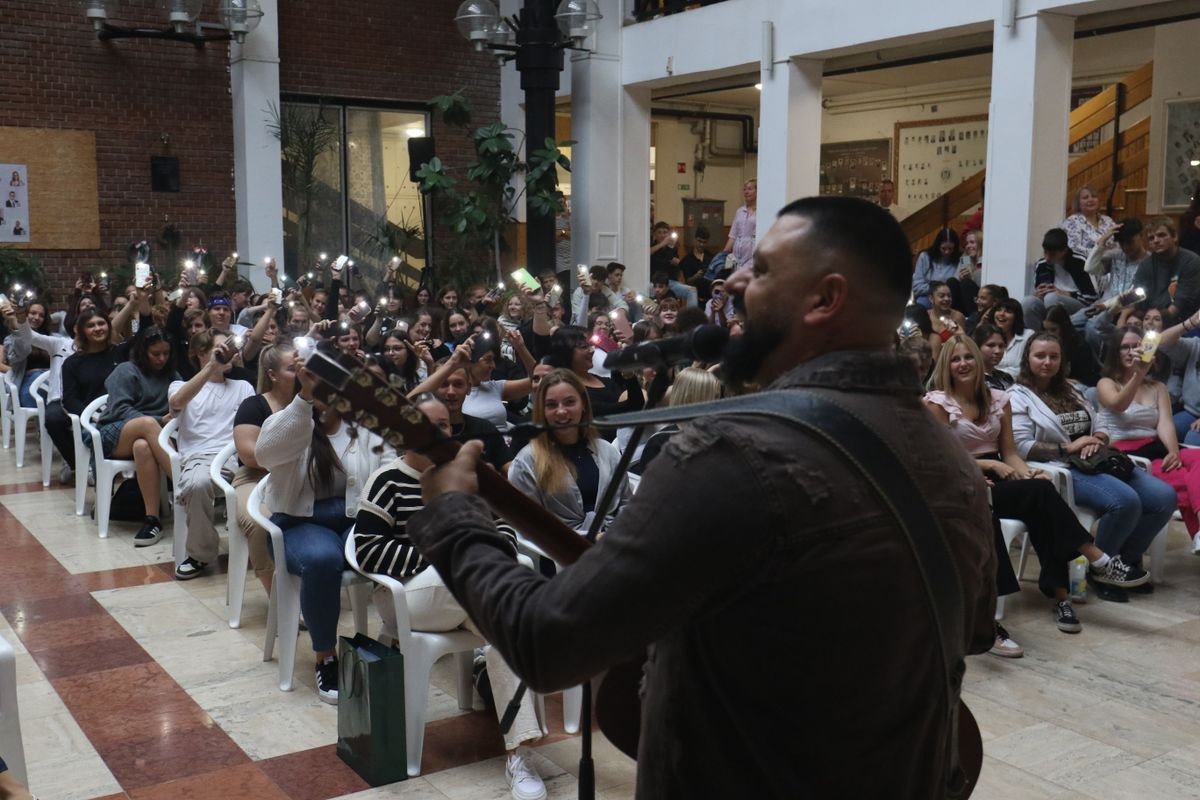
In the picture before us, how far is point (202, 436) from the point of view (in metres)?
6.12

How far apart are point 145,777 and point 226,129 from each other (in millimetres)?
11325

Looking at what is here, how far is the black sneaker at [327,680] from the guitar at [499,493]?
9.29 ft

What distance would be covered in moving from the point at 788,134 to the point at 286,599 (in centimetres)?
809

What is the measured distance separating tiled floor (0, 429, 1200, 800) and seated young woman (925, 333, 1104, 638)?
251 mm

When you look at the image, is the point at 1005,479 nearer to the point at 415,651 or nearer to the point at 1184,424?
the point at 1184,424

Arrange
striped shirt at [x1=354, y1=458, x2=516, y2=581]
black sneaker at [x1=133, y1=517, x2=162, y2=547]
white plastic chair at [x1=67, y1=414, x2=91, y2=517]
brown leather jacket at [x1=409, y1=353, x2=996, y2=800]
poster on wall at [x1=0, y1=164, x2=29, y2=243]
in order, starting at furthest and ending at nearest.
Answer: poster on wall at [x1=0, y1=164, x2=29, y2=243] → white plastic chair at [x1=67, y1=414, x2=91, y2=517] → black sneaker at [x1=133, y1=517, x2=162, y2=547] → striped shirt at [x1=354, y1=458, x2=516, y2=581] → brown leather jacket at [x1=409, y1=353, x2=996, y2=800]

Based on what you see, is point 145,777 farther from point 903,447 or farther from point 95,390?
point 95,390

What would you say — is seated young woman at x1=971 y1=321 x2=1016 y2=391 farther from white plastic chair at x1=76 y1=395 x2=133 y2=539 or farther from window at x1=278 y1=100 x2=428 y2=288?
window at x1=278 y1=100 x2=428 y2=288

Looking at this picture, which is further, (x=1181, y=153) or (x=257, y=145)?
(x=257, y=145)

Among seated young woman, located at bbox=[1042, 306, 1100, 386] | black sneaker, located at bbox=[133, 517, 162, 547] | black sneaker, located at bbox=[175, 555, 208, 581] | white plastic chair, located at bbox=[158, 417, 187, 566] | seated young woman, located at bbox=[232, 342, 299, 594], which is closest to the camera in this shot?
seated young woman, located at bbox=[232, 342, 299, 594]

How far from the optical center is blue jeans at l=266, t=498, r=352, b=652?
14.0 feet

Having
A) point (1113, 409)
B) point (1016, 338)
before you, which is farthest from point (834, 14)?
point (1113, 409)

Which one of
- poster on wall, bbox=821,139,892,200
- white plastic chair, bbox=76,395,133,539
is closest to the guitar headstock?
white plastic chair, bbox=76,395,133,539

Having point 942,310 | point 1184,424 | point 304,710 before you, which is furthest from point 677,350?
point 942,310
